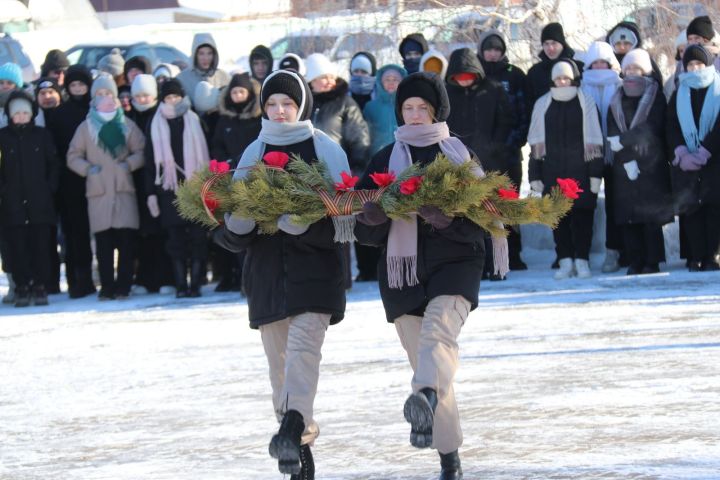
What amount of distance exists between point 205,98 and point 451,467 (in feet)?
28.5

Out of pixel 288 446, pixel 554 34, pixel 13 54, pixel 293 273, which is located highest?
pixel 13 54

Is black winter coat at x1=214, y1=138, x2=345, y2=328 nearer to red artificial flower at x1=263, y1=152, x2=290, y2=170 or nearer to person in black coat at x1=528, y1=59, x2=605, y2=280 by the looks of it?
red artificial flower at x1=263, y1=152, x2=290, y2=170

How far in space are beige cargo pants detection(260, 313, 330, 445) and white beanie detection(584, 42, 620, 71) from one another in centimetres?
767

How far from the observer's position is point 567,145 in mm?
13328

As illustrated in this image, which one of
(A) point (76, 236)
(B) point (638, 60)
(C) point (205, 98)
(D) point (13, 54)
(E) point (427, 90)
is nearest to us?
(E) point (427, 90)

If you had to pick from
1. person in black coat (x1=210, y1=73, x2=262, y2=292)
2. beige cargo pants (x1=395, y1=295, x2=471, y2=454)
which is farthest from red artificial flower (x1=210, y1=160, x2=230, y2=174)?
person in black coat (x1=210, y1=73, x2=262, y2=292)

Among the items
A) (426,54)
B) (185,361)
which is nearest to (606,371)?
(185,361)

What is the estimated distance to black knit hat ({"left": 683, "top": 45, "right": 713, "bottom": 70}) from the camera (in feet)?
43.1

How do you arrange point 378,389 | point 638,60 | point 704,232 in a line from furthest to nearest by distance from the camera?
point 704,232, point 638,60, point 378,389

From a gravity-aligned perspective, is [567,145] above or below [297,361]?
above

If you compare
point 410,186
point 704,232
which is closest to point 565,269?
point 704,232

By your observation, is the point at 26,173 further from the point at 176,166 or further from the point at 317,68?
the point at 317,68

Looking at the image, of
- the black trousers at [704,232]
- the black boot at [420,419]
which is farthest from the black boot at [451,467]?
the black trousers at [704,232]

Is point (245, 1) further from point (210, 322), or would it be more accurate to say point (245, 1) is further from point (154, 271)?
point (210, 322)
